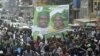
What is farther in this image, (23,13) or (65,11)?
(23,13)

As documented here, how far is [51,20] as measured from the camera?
10219 mm

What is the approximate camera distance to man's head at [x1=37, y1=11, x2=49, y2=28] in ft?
33.3

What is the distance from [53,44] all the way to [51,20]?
2.23 ft

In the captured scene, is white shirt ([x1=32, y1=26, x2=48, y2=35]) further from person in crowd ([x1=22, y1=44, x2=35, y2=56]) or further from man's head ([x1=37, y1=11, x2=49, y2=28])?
person in crowd ([x1=22, y1=44, x2=35, y2=56])

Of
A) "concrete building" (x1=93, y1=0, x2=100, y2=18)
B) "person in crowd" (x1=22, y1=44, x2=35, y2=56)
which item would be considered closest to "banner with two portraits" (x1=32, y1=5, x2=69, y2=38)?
"person in crowd" (x1=22, y1=44, x2=35, y2=56)

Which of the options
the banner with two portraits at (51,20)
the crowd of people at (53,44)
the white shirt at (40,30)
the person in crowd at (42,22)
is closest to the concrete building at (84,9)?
the crowd of people at (53,44)

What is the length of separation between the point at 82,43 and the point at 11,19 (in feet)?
8.37

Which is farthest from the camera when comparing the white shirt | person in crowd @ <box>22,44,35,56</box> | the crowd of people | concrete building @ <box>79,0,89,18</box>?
concrete building @ <box>79,0,89,18</box>

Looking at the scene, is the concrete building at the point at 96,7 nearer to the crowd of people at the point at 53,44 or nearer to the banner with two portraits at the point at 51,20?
the crowd of people at the point at 53,44

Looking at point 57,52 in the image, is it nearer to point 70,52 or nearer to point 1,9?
point 70,52

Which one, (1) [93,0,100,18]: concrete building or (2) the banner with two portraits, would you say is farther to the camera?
(1) [93,0,100,18]: concrete building

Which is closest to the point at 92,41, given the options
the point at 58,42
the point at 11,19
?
the point at 58,42

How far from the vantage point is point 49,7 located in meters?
10.3

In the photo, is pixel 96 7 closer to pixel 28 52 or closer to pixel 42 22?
pixel 42 22
